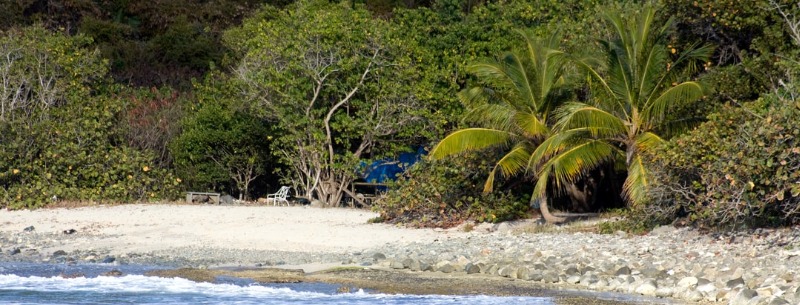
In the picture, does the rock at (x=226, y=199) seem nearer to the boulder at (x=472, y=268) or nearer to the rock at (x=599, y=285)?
the boulder at (x=472, y=268)

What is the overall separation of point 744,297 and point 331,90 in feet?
45.2

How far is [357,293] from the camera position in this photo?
14.4m

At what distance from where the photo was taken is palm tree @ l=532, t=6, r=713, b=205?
18.3 m

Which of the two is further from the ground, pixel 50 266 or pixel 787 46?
pixel 787 46

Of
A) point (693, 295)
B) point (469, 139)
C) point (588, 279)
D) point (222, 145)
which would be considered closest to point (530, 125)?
point (469, 139)

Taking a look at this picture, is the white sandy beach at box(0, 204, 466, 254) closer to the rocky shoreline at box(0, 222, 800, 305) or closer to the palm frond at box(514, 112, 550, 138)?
the rocky shoreline at box(0, 222, 800, 305)

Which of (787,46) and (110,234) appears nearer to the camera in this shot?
(787,46)

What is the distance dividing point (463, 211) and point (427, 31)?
6614 millimetres

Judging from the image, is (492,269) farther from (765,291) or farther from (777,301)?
(777,301)

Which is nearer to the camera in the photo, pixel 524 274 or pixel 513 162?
pixel 524 274

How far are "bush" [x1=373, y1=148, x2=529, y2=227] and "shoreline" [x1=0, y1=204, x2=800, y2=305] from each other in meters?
0.50

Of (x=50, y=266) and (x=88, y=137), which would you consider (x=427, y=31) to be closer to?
(x=88, y=137)

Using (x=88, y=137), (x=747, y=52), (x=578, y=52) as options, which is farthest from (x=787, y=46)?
(x=88, y=137)

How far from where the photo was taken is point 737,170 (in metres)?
16.2
